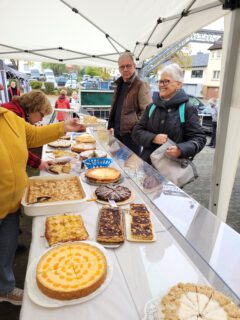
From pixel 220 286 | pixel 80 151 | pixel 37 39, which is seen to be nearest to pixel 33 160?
pixel 80 151

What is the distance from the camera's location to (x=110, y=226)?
Answer: 1.24 meters

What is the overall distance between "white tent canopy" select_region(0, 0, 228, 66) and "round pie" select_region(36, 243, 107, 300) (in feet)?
6.54

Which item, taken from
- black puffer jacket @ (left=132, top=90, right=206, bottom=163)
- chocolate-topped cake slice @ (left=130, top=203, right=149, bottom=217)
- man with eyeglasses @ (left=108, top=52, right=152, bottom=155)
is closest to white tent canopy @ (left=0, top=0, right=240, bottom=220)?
black puffer jacket @ (left=132, top=90, right=206, bottom=163)

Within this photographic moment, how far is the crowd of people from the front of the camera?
1.42m

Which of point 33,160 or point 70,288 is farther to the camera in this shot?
point 33,160

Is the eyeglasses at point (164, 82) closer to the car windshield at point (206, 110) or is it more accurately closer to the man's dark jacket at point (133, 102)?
the man's dark jacket at point (133, 102)

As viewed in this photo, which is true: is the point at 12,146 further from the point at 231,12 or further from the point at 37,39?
the point at 37,39

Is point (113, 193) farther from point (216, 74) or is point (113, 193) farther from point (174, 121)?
point (216, 74)

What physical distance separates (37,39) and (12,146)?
4.00 meters

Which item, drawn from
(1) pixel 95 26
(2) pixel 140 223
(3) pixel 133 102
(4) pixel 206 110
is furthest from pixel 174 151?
(4) pixel 206 110

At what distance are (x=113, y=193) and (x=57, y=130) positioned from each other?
682 millimetres

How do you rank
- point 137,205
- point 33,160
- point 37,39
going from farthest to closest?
point 37,39, point 33,160, point 137,205

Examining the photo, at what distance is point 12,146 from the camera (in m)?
1.42

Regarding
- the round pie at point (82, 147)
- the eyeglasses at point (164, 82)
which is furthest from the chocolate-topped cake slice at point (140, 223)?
the round pie at point (82, 147)
